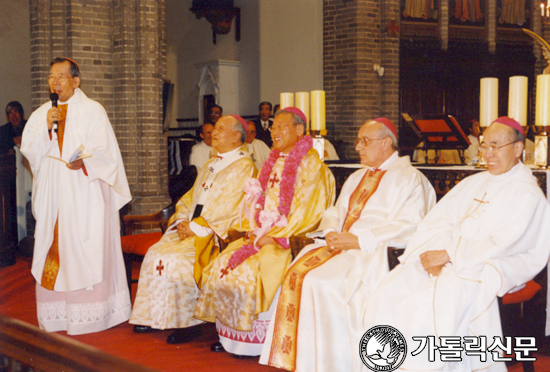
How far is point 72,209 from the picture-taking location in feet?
16.3

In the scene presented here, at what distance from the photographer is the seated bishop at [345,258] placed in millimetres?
3711

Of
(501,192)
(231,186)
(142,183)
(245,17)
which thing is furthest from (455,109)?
(501,192)

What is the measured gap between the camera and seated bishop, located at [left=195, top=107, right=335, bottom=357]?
430 centimetres

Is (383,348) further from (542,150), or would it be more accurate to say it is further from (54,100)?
(54,100)

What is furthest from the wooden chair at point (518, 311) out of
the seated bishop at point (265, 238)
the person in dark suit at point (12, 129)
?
the person in dark suit at point (12, 129)

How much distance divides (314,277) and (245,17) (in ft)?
36.3

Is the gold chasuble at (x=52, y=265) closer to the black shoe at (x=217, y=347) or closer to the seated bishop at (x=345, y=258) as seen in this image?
the black shoe at (x=217, y=347)

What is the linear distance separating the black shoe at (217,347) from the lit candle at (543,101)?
274 centimetres

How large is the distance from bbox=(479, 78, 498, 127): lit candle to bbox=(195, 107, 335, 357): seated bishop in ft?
3.88

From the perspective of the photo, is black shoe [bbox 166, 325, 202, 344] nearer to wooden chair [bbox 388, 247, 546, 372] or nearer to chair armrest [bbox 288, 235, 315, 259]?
chair armrest [bbox 288, 235, 315, 259]

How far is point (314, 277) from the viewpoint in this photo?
379 centimetres

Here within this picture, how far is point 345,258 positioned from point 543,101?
183 centimetres

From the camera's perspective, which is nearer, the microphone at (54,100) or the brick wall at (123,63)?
the microphone at (54,100)

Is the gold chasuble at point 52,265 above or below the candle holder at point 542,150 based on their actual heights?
below
